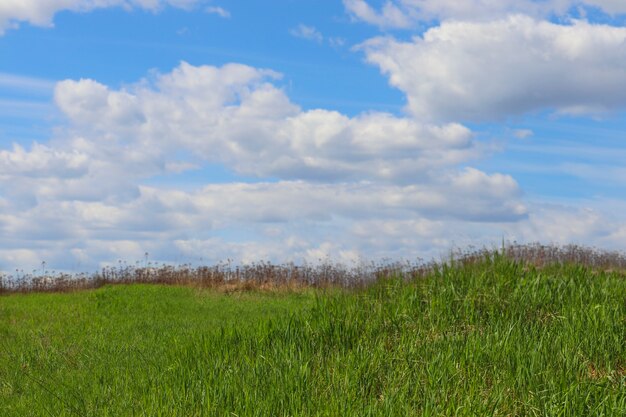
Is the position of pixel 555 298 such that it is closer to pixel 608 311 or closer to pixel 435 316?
pixel 608 311

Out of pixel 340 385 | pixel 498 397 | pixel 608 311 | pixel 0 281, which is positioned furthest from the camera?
pixel 0 281

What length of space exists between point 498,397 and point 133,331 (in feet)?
31.6

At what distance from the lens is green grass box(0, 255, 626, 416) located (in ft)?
19.6

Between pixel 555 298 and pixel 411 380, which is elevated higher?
pixel 555 298

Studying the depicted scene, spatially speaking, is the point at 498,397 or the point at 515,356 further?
the point at 515,356

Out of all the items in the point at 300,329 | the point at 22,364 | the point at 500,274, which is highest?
the point at 500,274

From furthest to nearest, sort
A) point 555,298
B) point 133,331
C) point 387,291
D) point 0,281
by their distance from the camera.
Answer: point 0,281 → point 133,331 → point 387,291 → point 555,298

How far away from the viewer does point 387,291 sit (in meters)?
9.38

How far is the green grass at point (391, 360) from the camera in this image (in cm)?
598

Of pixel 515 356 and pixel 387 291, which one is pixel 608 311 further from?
pixel 387 291

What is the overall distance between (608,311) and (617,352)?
1010 millimetres

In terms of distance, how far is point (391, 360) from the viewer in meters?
6.84

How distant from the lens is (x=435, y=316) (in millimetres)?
8266

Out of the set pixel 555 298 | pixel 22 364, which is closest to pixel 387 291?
pixel 555 298
